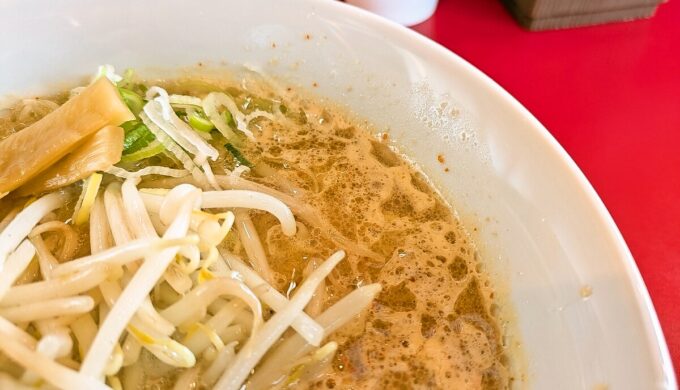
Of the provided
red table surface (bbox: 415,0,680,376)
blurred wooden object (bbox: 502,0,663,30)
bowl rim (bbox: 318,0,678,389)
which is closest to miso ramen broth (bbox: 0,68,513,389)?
bowl rim (bbox: 318,0,678,389)

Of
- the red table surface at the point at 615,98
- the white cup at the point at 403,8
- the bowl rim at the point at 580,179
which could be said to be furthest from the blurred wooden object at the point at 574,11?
the bowl rim at the point at 580,179

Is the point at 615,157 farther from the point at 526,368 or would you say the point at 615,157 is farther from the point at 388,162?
the point at 526,368

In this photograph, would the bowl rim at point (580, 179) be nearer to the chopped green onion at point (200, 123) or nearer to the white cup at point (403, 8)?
the chopped green onion at point (200, 123)

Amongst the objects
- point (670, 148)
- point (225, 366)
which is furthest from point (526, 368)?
point (670, 148)

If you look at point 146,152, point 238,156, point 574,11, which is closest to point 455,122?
point 238,156

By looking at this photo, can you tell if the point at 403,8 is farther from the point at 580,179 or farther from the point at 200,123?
the point at 580,179

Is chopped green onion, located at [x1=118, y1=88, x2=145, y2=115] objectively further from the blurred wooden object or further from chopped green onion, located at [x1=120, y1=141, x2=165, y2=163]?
the blurred wooden object
